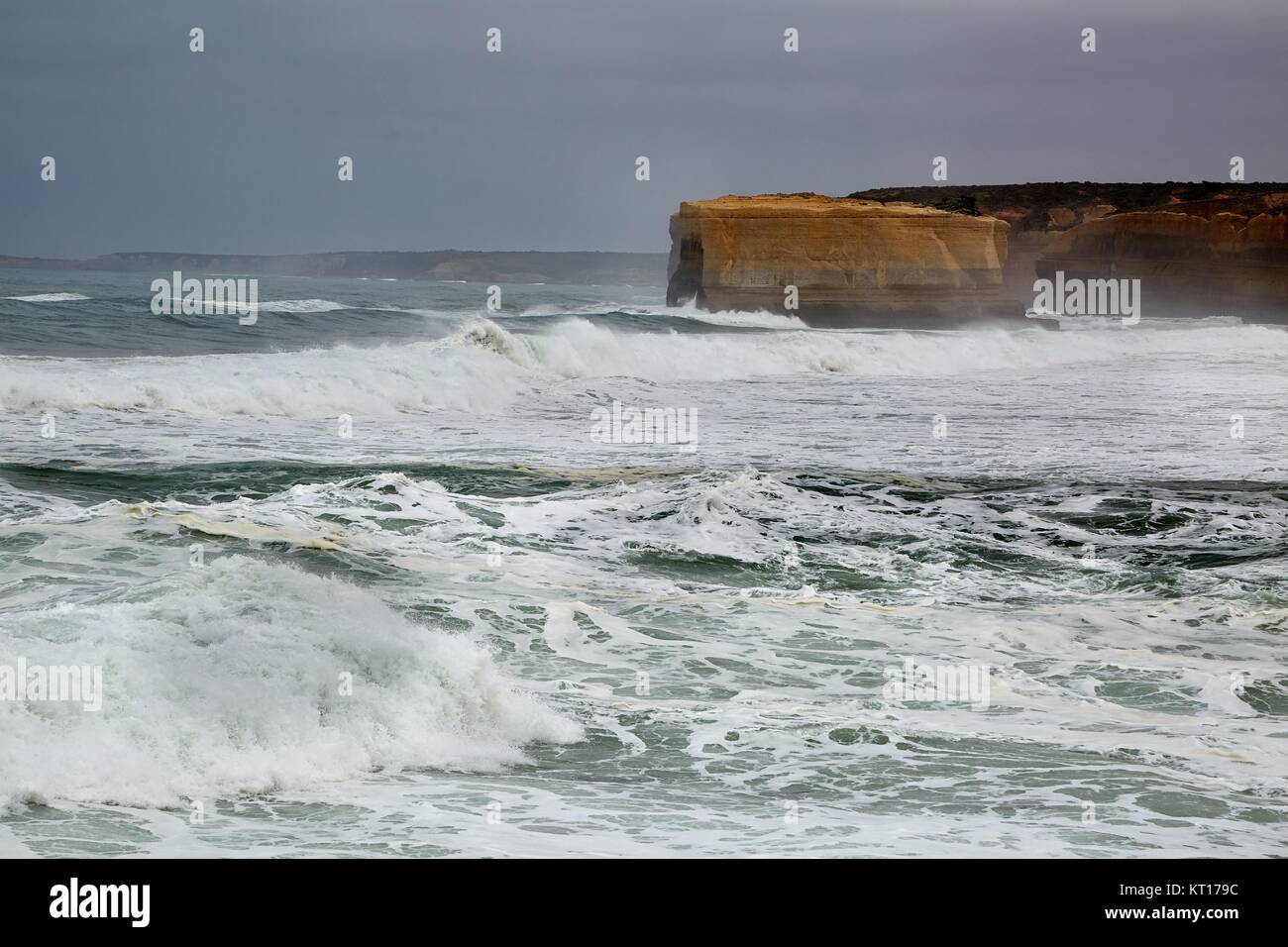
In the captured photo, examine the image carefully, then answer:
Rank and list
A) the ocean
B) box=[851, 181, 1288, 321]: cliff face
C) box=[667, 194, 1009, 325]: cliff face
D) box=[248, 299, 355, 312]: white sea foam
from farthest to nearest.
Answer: box=[851, 181, 1288, 321]: cliff face
box=[667, 194, 1009, 325]: cliff face
box=[248, 299, 355, 312]: white sea foam
the ocean

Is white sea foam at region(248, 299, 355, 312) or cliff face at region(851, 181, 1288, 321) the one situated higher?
cliff face at region(851, 181, 1288, 321)

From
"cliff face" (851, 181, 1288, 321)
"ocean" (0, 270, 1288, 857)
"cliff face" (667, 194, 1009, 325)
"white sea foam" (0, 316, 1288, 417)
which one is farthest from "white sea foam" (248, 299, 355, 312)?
"cliff face" (851, 181, 1288, 321)

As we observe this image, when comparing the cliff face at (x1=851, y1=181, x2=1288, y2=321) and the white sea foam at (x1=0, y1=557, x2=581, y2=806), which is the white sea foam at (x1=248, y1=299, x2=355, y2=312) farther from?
the white sea foam at (x1=0, y1=557, x2=581, y2=806)

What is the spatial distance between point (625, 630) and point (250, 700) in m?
3.39

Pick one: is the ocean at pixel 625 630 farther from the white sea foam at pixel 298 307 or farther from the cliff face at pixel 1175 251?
the cliff face at pixel 1175 251

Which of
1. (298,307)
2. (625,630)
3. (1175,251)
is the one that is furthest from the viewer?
(1175,251)

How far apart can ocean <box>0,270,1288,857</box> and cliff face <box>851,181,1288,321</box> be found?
1926 inches

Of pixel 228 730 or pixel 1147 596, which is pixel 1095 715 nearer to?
pixel 1147 596

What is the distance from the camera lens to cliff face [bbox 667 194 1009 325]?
58.2 m

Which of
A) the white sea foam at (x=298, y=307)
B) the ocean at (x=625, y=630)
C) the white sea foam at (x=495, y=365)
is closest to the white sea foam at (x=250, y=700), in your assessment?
the ocean at (x=625, y=630)

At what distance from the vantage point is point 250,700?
7.02 metres

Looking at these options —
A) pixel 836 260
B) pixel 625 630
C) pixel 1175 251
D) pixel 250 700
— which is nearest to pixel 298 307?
pixel 836 260

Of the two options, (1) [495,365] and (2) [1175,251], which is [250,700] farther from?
(2) [1175,251]
